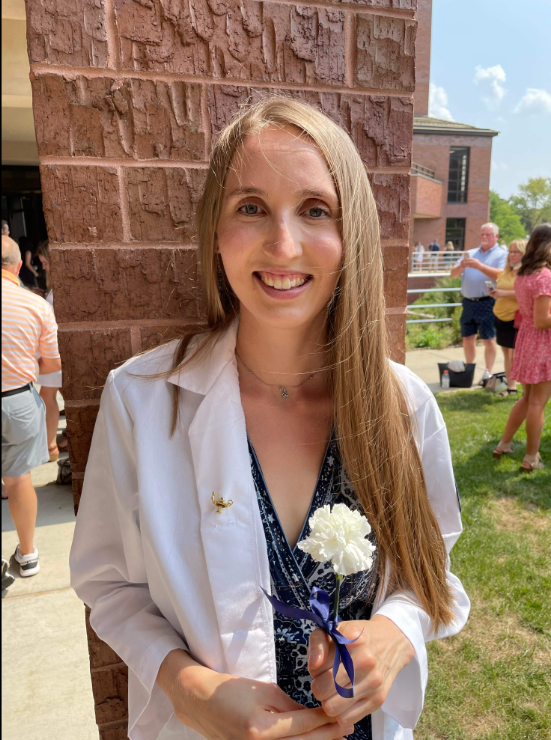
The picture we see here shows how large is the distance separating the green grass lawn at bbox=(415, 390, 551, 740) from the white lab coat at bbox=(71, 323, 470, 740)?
1.44 metres

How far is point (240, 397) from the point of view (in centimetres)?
139

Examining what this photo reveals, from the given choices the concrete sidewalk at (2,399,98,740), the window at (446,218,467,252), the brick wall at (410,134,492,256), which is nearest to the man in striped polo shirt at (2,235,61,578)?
the concrete sidewalk at (2,399,98,740)

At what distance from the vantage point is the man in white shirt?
25.0 feet

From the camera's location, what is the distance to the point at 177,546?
122cm

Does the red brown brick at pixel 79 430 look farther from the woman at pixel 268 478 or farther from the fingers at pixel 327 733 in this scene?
the fingers at pixel 327 733

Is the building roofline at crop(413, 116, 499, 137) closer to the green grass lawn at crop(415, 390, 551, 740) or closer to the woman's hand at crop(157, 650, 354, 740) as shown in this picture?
the green grass lawn at crop(415, 390, 551, 740)

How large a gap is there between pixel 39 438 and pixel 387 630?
312cm

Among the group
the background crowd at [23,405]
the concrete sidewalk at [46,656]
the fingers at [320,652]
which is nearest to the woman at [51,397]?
the background crowd at [23,405]

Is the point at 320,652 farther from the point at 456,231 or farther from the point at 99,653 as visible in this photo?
the point at 456,231

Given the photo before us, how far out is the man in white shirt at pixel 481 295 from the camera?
762 centimetres

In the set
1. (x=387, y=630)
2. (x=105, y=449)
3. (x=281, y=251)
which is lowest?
(x=387, y=630)

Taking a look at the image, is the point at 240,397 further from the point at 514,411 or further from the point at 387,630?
the point at 514,411

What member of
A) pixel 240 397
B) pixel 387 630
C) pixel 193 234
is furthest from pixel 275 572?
pixel 193 234

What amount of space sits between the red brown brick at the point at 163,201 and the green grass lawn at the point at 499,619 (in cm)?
233
